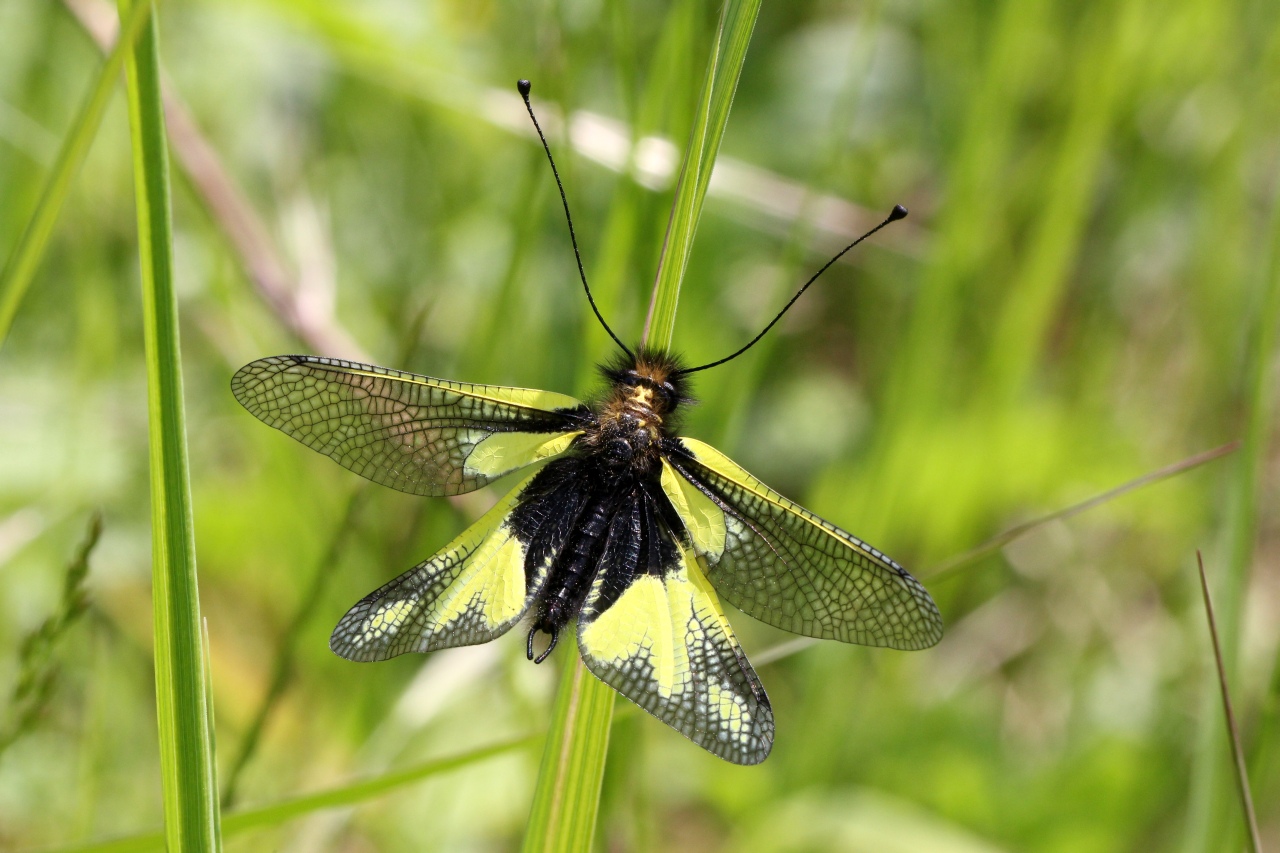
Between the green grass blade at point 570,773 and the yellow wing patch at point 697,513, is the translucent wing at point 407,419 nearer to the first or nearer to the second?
the yellow wing patch at point 697,513

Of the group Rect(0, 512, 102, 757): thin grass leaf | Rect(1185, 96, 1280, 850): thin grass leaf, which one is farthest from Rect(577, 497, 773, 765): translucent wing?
Rect(1185, 96, 1280, 850): thin grass leaf

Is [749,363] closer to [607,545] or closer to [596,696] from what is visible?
[607,545]

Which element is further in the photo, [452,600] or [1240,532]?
[1240,532]

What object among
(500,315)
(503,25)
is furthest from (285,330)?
(503,25)

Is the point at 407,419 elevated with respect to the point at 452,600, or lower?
elevated

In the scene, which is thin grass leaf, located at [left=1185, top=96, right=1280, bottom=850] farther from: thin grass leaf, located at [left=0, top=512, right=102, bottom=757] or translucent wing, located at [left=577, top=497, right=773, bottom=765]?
thin grass leaf, located at [left=0, top=512, right=102, bottom=757]

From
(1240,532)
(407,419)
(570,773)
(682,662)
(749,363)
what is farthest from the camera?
(749,363)

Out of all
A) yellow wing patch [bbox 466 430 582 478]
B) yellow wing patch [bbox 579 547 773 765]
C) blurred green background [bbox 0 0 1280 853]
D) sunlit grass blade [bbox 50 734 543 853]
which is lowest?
sunlit grass blade [bbox 50 734 543 853]

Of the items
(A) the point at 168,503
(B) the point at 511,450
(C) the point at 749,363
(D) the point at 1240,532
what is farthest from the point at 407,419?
(D) the point at 1240,532

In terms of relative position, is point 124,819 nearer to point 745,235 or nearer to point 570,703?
point 570,703
